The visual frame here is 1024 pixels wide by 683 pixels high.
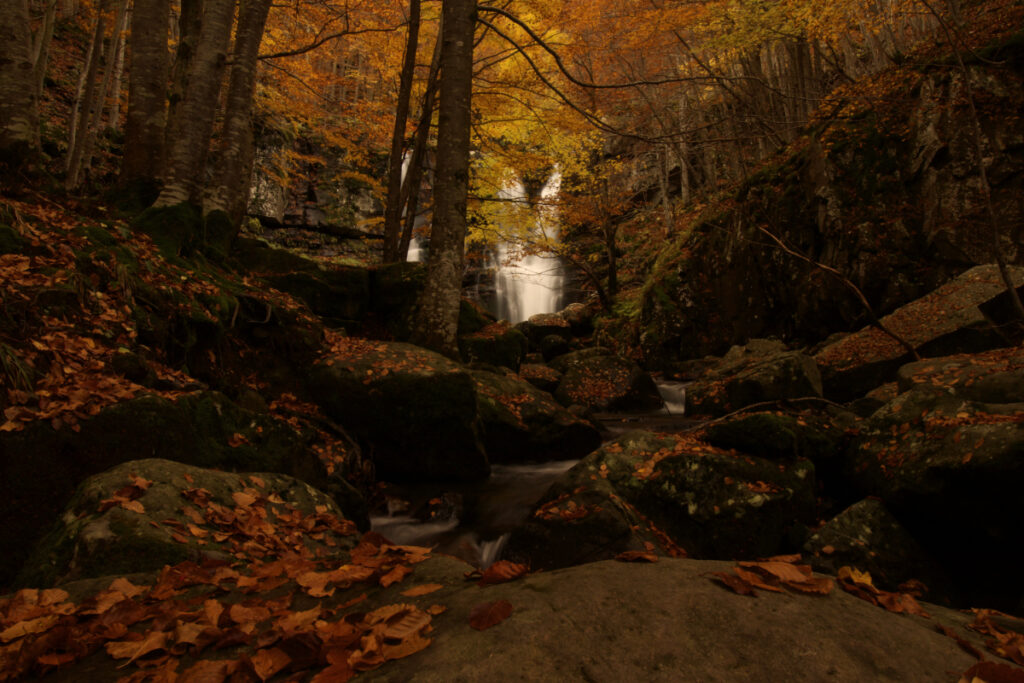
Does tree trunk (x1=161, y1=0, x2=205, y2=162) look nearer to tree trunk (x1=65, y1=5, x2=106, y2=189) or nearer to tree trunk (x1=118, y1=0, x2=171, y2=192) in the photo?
tree trunk (x1=118, y1=0, x2=171, y2=192)

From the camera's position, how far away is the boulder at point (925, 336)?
7.52 meters

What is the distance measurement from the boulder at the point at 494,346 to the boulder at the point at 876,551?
23.5 ft

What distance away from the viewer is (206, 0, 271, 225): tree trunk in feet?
26.1

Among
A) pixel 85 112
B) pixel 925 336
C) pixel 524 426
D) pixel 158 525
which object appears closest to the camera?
pixel 158 525

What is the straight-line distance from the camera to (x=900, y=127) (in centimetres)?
1045

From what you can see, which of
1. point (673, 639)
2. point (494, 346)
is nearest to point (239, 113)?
point (494, 346)

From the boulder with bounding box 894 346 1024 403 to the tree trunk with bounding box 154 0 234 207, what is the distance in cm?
1008

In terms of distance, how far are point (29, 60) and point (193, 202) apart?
2.07 meters

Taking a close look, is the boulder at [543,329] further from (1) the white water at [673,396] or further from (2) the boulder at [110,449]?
(2) the boulder at [110,449]

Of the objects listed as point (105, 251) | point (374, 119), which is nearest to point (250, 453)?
point (105, 251)

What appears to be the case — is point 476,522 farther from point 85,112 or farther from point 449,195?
point 85,112

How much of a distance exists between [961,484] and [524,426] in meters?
5.00

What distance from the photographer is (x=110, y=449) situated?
3178 millimetres

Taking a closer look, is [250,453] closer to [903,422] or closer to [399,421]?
[399,421]
